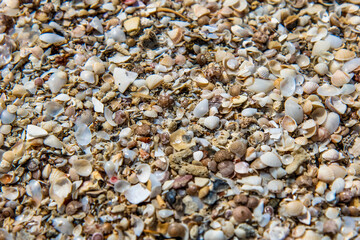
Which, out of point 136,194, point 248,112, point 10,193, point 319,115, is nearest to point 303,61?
point 319,115

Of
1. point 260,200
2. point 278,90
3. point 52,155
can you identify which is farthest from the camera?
point 278,90

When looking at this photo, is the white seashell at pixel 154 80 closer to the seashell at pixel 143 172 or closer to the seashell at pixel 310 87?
the seashell at pixel 143 172

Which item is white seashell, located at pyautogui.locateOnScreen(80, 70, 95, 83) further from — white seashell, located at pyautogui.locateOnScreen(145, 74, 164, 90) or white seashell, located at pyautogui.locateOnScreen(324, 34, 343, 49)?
white seashell, located at pyautogui.locateOnScreen(324, 34, 343, 49)

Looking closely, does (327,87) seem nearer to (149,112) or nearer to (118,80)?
(149,112)

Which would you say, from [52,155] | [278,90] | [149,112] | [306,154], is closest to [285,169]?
[306,154]

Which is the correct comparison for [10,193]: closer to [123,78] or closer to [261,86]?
[123,78]

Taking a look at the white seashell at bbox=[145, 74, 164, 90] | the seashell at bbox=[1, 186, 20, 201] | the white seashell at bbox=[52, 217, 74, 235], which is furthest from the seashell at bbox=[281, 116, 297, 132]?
the seashell at bbox=[1, 186, 20, 201]

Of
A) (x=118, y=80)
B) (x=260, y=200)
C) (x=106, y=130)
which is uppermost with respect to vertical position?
(x=118, y=80)

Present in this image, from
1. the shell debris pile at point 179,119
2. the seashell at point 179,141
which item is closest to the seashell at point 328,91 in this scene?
the shell debris pile at point 179,119
